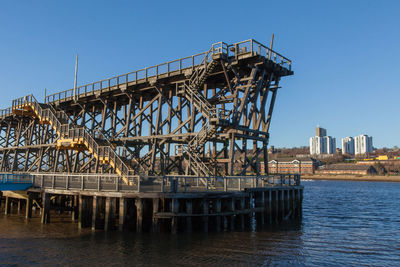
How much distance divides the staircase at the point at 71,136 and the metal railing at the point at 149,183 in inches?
38.4

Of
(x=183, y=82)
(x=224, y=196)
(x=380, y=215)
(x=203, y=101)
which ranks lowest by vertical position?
(x=380, y=215)

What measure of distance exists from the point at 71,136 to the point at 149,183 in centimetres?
1584

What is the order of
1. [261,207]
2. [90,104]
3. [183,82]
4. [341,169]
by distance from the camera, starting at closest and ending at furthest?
1. [261,207]
2. [183,82]
3. [90,104]
4. [341,169]

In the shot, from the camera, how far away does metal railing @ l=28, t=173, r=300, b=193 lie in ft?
71.2

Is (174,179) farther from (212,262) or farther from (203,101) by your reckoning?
(203,101)

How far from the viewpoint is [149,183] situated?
21859mm

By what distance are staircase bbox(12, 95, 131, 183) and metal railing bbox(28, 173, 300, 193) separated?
38.4 inches

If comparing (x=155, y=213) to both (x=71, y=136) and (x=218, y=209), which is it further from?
(x=71, y=136)

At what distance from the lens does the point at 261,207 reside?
2530cm

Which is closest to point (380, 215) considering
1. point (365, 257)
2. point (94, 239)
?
point (365, 257)

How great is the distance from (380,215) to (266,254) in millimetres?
24314

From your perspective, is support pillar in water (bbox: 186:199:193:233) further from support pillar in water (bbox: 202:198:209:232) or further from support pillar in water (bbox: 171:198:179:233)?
support pillar in water (bbox: 202:198:209:232)

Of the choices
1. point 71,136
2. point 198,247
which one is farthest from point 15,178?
point 198,247

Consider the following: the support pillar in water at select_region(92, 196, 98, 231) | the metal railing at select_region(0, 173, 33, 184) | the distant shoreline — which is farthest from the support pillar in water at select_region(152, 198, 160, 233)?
the distant shoreline
